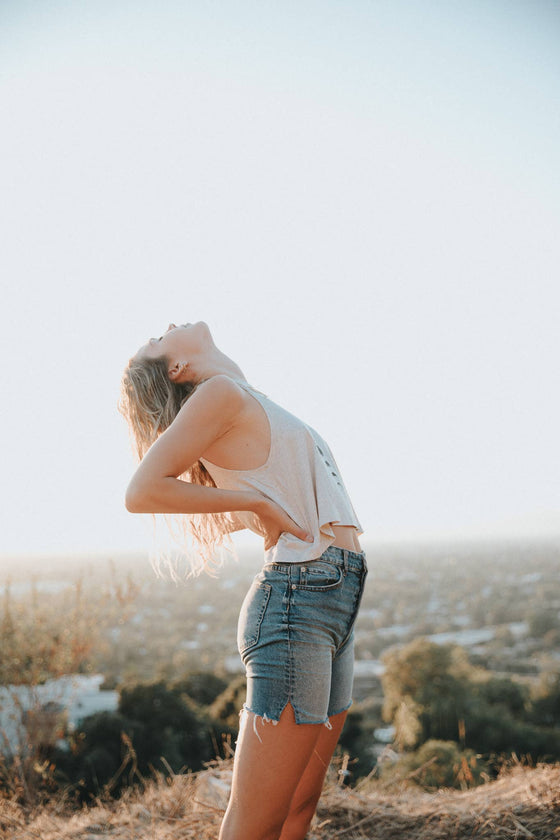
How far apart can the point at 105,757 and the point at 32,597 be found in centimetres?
235

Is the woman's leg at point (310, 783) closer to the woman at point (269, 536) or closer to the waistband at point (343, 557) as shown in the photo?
the woman at point (269, 536)

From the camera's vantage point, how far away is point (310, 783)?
158 cm

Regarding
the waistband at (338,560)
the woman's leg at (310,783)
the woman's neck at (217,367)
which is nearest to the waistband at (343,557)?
the waistband at (338,560)

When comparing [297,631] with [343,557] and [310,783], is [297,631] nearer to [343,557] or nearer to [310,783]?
[343,557]

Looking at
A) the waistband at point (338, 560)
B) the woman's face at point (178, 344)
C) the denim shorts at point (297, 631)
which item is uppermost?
the woman's face at point (178, 344)

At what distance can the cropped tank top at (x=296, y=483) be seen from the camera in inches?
55.8

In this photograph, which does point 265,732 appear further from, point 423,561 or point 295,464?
point 423,561

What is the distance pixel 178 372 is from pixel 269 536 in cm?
54

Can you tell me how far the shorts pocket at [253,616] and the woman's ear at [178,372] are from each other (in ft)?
2.09

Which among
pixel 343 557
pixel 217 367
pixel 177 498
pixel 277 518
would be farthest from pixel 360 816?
pixel 217 367

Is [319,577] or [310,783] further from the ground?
[319,577]

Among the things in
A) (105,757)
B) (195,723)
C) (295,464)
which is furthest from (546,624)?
(295,464)

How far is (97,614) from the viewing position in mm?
4406

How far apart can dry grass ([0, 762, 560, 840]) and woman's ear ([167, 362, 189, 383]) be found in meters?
1.77
